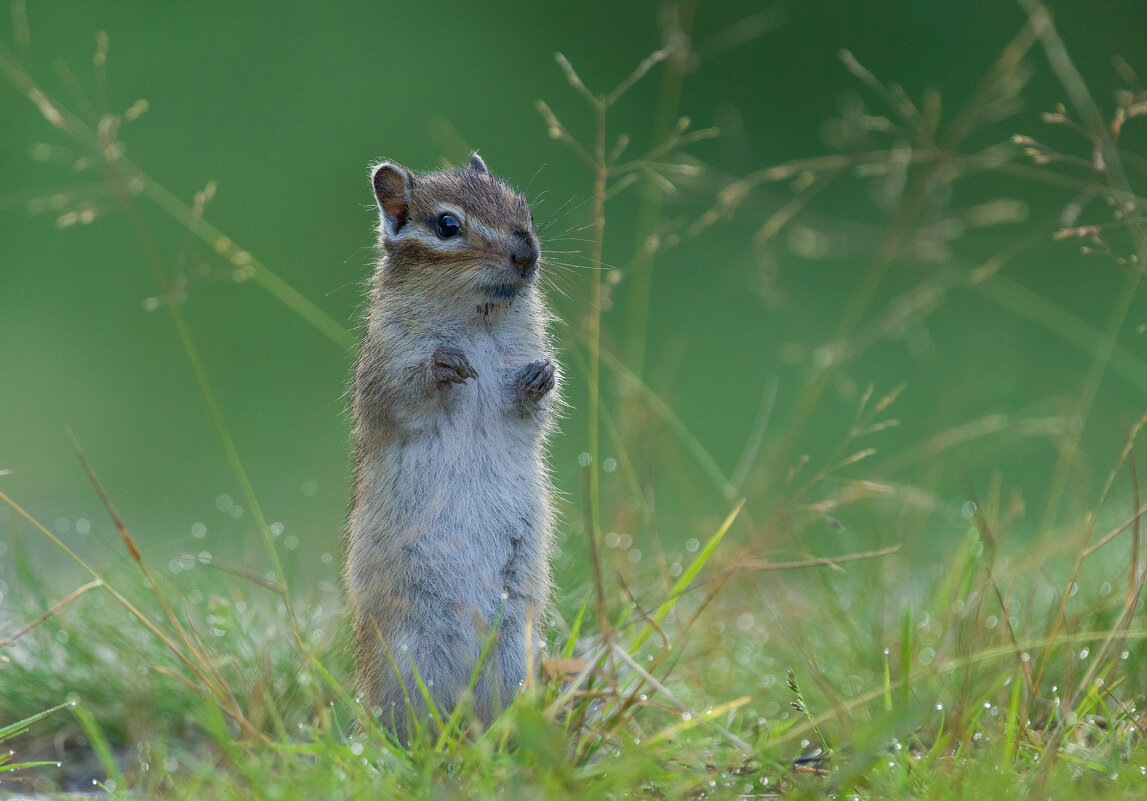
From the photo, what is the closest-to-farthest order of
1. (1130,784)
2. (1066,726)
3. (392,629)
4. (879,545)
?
(1130,784), (1066,726), (392,629), (879,545)

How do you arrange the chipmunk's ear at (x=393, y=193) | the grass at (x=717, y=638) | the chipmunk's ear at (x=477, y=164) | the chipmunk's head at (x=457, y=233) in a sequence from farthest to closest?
1. the chipmunk's ear at (x=477, y=164)
2. the chipmunk's ear at (x=393, y=193)
3. the chipmunk's head at (x=457, y=233)
4. the grass at (x=717, y=638)

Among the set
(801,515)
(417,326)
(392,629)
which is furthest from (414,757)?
(801,515)

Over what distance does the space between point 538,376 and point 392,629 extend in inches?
29.6

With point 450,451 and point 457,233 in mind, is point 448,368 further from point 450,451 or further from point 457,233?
point 457,233

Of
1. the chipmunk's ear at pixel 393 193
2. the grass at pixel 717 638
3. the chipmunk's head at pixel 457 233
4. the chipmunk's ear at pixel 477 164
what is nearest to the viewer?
the grass at pixel 717 638

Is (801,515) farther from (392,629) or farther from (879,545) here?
(392,629)

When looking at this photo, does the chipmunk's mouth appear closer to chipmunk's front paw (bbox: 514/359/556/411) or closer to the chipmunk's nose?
the chipmunk's nose

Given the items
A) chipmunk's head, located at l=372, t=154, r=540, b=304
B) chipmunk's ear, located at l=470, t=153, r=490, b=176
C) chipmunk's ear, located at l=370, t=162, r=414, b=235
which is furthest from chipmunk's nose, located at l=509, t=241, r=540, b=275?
chipmunk's ear, located at l=470, t=153, r=490, b=176

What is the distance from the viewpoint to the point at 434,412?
10.1ft

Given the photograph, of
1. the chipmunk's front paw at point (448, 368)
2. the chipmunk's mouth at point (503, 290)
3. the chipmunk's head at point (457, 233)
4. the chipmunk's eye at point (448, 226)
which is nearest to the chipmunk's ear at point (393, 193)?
the chipmunk's head at point (457, 233)

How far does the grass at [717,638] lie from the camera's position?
2229 mm

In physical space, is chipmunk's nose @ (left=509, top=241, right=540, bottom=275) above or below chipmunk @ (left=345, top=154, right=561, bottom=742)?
above

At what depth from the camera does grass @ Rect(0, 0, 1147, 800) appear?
223 cm

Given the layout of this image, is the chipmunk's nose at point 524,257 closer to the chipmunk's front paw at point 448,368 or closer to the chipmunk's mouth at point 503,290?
the chipmunk's mouth at point 503,290
